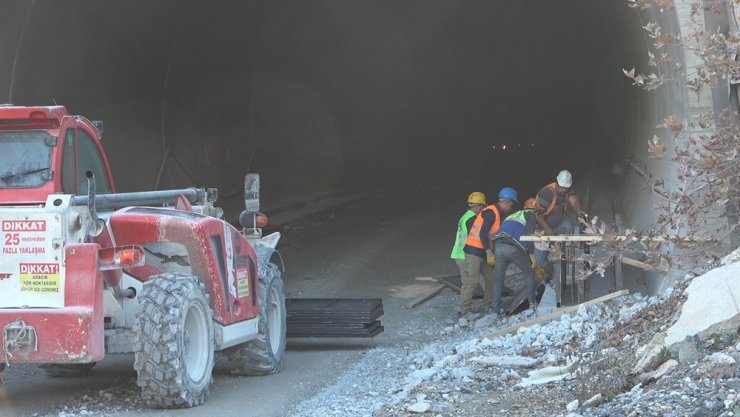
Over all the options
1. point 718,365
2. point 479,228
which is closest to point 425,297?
point 479,228

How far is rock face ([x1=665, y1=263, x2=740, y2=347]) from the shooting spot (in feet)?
20.3

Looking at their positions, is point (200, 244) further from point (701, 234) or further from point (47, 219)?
point (701, 234)

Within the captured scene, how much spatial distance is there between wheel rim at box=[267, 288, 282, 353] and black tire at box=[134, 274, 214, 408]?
1869 millimetres

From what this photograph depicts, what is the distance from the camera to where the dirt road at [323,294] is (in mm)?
7730

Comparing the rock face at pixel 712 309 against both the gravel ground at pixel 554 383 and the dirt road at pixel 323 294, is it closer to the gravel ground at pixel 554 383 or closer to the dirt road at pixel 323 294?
the gravel ground at pixel 554 383

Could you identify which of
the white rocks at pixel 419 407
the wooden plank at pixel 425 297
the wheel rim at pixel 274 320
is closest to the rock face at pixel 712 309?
the white rocks at pixel 419 407

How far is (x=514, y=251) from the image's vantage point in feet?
39.1

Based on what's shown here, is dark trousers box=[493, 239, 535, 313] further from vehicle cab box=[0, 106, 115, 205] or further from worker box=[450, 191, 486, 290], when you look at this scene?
vehicle cab box=[0, 106, 115, 205]

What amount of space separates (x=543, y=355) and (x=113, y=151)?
394 inches

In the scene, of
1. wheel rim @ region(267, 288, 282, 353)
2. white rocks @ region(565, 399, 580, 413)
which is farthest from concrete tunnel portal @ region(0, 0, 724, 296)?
white rocks @ region(565, 399, 580, 413)

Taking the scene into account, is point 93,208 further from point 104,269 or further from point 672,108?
point 672,108

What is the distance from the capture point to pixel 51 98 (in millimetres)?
14438

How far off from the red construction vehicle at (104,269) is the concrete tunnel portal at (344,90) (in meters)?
5.66

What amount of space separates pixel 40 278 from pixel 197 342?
1.28 m
